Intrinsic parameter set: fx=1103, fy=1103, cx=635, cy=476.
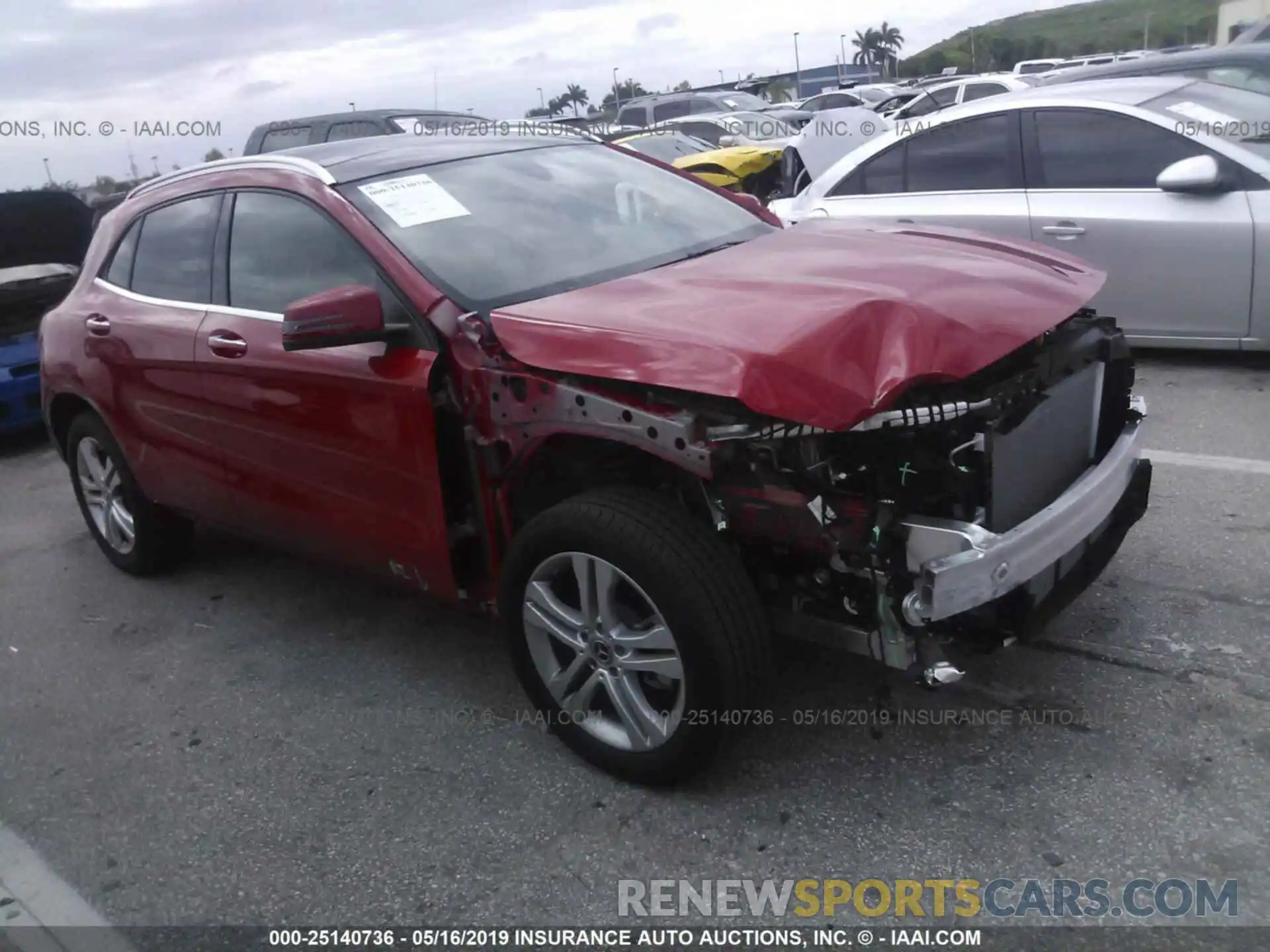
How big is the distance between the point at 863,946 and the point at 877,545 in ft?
2.86

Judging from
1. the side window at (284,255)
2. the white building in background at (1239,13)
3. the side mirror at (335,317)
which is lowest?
the side mirror at (335,317)

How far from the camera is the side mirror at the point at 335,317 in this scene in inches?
117

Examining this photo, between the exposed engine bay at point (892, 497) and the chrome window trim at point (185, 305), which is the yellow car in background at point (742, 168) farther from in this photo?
the exposed engine bay at point (892, 497)

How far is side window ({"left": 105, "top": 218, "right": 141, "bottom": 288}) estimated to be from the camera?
4.47 meters

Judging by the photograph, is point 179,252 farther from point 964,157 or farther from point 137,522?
point 964,157

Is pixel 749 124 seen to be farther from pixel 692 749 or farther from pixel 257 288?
pixel 692 749

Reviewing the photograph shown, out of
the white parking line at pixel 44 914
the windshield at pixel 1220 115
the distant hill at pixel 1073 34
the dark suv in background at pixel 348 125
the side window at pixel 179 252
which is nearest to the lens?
the white parking line at pixel 44 914

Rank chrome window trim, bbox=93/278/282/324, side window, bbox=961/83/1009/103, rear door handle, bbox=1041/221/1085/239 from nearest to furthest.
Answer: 1. chrome window trim, bbox=93/278/282/324
2. rear door handle, bbox=1041/221/1085/239
3. side window, bbox=961/83/1009/103

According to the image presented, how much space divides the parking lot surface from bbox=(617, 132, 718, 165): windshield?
33.0ft

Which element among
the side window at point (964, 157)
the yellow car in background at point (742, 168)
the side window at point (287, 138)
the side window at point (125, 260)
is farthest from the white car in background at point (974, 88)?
the side window at point (125, 260)

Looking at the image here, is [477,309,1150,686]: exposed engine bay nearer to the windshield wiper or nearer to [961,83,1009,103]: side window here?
the windshield wiper

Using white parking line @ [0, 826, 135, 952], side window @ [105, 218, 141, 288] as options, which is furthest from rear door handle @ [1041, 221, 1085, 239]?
white parking line @ [0, 826, 135, 952]

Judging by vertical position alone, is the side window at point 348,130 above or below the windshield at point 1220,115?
above

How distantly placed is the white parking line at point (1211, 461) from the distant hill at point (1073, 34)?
5324cm
